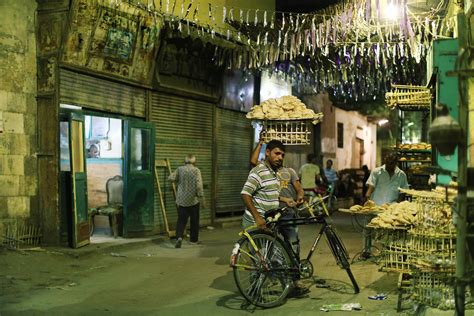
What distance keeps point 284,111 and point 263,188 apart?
219 centimetres

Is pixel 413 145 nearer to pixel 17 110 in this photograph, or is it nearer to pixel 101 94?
pixel 101 94

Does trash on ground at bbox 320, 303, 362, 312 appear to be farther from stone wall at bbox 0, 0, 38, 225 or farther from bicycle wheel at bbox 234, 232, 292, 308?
stone wall at bbox 0, 0, 38, 225

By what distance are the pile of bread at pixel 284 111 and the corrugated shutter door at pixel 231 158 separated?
6223 mm

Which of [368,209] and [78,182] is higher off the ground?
[78,182]

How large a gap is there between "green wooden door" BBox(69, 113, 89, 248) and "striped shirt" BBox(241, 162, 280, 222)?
449 centimetres

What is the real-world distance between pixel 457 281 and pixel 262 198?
11.4 ft

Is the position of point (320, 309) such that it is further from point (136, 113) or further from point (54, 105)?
point (136, 113)

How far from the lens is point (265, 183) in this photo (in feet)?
24.1

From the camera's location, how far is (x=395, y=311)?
6.46 m

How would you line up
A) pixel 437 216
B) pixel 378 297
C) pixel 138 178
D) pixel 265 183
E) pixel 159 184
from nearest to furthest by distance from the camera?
pixel 437 216, pixel 378 297, pixel 265 183, pixel 138 178, pixel 159 184

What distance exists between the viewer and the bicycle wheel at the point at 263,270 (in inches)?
265

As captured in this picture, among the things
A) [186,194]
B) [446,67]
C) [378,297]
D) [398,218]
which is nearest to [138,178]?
[186,194]

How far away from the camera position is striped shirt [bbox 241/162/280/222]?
7309 mm

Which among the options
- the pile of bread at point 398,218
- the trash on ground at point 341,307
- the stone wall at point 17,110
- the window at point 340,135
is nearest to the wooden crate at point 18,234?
the stone wall at point 17,110
